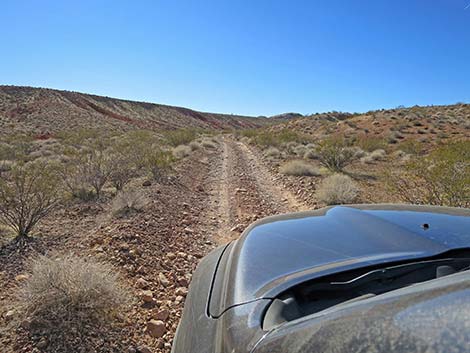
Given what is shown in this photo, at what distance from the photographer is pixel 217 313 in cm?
141

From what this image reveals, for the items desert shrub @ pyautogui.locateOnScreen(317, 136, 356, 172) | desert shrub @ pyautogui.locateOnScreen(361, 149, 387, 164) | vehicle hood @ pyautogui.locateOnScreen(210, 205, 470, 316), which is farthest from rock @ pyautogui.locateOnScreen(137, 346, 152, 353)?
desert shrub @ pyautogui.locateOnScreen(361, 149, 387, 164)

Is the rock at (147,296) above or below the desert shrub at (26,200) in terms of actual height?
below

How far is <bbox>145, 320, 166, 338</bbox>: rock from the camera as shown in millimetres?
3105

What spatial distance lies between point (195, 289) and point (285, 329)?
94 cm

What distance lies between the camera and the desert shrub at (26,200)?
552 centimetres

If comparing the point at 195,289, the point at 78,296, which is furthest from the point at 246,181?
the point at 195,289

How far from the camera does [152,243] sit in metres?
5.05

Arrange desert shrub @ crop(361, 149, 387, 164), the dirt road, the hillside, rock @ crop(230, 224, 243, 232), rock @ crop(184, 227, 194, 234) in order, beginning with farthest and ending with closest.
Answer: the hillside < desert shrub @ crop(361, 149, 387, 164) < the dirt road < rock @ crop(230, 224, 243, 232) < rock @ crop(184, 227, 194, 234)

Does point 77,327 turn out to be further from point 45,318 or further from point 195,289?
point 195,289

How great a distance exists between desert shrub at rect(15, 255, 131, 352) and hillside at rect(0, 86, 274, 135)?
3826 cm

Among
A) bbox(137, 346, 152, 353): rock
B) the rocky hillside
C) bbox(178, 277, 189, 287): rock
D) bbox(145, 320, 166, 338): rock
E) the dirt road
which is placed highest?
the rocky hillside

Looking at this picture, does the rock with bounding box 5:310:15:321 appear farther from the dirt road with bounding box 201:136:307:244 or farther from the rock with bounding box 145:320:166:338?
the dirt road with bounding box 201:136:307:244

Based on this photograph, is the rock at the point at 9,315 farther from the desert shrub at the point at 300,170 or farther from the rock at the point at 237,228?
the desert shrub at the point at 300,170

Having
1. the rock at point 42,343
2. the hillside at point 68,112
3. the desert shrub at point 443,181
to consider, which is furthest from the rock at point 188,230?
the hillside at point 68,112
